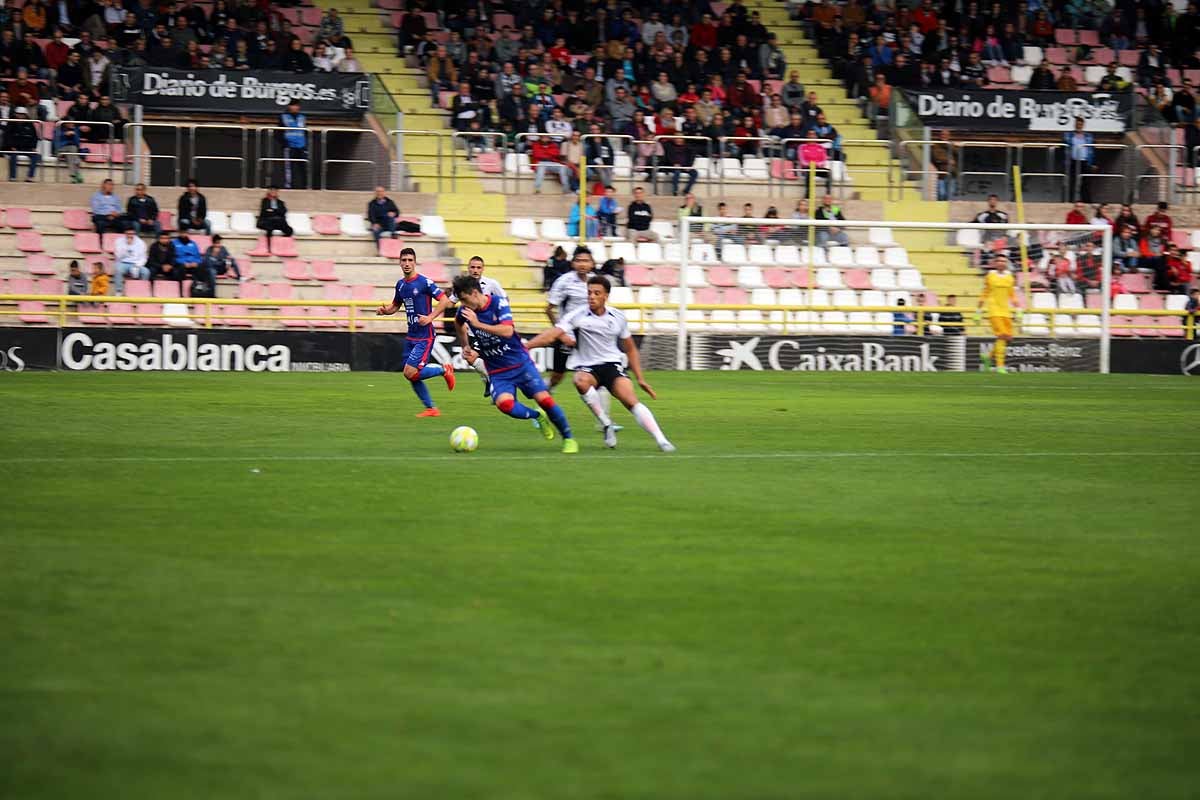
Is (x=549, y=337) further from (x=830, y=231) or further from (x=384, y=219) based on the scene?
(x=830, y=231)

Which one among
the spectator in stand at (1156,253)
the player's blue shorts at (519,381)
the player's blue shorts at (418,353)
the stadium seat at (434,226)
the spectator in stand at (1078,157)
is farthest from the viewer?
the spectator in stand at (1078,157)

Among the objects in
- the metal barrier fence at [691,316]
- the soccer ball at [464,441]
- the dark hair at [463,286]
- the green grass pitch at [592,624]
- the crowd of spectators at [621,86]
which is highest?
the crowd of spectators at [621,86]

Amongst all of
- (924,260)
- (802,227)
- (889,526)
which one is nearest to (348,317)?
(802,227)

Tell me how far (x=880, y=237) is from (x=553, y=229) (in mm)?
6771

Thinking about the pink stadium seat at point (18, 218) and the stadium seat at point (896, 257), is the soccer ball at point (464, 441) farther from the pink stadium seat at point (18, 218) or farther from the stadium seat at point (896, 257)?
the stadium seat at point (896, 257)

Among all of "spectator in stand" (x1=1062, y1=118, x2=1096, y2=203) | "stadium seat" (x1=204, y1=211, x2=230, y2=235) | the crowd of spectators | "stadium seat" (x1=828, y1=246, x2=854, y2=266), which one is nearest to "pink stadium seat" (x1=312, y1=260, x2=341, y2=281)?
"stadium seat" (x1=204, y1=211, x2=230, y2=235)

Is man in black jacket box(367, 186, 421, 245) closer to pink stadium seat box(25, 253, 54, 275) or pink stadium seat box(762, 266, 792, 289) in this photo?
pink stadium seat box(25, 253, 54, 275)

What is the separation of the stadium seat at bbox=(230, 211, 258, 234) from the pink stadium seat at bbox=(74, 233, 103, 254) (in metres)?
2.33

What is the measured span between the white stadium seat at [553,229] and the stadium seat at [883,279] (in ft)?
21.1

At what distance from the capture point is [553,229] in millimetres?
35000

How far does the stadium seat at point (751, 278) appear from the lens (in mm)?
33000

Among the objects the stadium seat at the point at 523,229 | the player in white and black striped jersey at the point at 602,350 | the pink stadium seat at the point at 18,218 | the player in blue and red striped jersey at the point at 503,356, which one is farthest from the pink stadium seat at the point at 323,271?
the player in white and black striped jersey at the point at 602,350

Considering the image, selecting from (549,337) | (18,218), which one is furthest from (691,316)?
(549,337)

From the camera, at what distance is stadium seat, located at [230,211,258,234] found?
107ft
